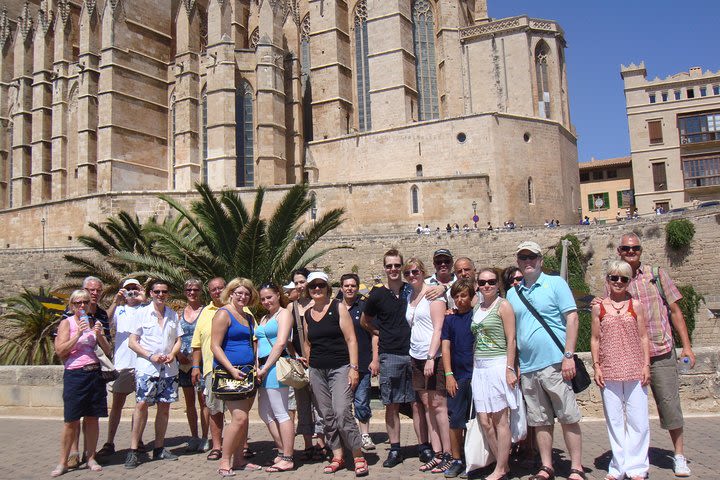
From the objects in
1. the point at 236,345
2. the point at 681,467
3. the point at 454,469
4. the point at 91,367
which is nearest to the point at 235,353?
the point at 236,345

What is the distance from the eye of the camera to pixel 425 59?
101ft

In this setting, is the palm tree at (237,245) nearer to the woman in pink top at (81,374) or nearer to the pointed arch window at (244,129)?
the woman in pink top at (81,374)

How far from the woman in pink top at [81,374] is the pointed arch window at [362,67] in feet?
88.1

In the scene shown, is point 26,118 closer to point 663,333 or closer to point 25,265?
point 25,265

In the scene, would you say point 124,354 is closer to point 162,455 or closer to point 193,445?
point 162,455

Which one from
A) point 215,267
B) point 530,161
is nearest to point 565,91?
point 530,161

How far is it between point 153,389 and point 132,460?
0.63 metres

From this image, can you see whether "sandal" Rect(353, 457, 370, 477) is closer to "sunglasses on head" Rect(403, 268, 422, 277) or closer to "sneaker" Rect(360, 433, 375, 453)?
"sneaker" Rect(360, 433, 375, 453)

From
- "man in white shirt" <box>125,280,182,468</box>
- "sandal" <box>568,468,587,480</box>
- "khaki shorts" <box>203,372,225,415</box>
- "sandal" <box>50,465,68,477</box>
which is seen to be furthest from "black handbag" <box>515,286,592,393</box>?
"sandal" <box>50,465,68,477</box>

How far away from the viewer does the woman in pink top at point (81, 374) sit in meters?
5.41

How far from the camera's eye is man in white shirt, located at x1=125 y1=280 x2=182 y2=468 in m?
5.64

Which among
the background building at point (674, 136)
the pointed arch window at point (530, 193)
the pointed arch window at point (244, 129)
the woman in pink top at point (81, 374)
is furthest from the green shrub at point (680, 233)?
the woman in pink top at point (81, 374)

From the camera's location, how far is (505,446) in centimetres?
454

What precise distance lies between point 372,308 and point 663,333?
7.62ft
